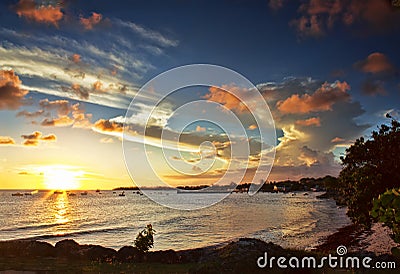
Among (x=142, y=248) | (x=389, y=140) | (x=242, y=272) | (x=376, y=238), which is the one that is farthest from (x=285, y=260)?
(x=376, y=238)

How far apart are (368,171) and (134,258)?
16480mm

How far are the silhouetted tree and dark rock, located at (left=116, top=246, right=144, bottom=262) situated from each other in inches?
561

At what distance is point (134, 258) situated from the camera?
25.5m

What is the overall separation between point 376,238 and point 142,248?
34.6 metres

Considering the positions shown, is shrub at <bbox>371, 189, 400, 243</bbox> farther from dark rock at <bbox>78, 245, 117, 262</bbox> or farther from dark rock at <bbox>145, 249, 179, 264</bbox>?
dark rock at <bbox>78, 245, 117, 262</bbox>

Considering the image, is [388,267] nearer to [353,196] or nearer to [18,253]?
[353,196]

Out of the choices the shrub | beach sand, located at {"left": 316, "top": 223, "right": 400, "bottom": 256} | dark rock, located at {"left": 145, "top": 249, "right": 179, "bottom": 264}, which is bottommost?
beach sand, located at {"left": 316, "top": 223, "right": 400, "bottom": 256}

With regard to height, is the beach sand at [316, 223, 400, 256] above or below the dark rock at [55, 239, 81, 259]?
below

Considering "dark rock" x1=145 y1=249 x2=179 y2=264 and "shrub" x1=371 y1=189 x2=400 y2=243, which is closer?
"shrub" x1=371 y1=189 x2=400 y2=243

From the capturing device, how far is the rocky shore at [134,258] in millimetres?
19047

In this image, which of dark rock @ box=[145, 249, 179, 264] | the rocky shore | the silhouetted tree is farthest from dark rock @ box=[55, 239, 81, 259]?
the silhouetted tree

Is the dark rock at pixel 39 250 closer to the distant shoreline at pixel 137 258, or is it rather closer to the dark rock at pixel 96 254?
the distant shoreline at pixel 137 258

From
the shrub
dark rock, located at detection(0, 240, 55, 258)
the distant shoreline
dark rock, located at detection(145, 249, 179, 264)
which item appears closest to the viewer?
the shrub

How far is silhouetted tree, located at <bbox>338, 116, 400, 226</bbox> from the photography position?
25.8 meters
